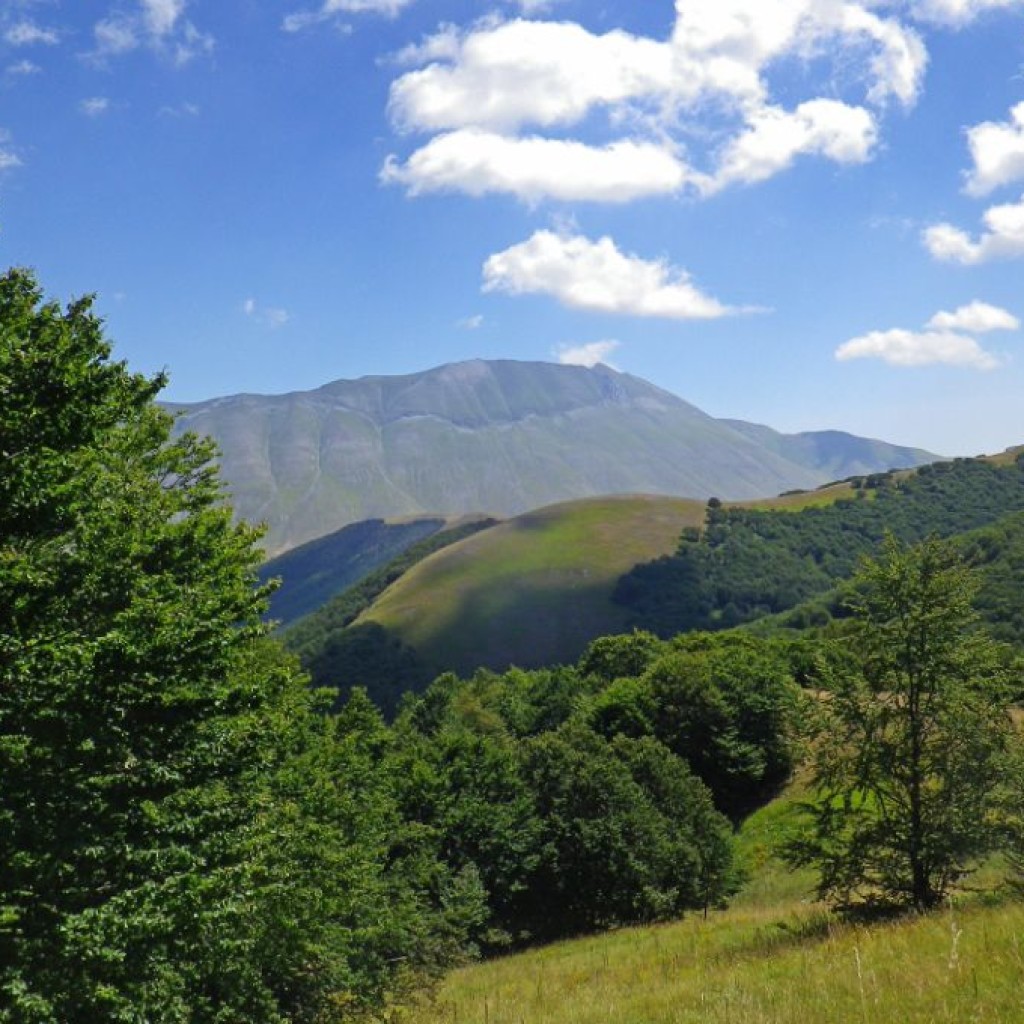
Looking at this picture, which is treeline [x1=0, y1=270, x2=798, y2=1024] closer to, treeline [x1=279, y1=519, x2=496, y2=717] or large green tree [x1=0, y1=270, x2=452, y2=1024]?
large green tree [x1=0, y1=270, x2=452, y2=1024]

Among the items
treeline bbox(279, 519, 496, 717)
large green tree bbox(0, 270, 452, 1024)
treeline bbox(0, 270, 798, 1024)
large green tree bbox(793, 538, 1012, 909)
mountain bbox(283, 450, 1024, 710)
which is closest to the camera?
large green tree bbox(0, 270, 452, 1024)

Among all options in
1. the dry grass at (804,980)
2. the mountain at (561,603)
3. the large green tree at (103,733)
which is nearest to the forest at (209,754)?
the large green tree at (103,733)

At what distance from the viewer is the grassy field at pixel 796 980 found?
8250 mm

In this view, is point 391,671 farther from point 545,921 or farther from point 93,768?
point 93,768

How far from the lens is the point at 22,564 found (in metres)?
10.5

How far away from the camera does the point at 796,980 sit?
11148 mm

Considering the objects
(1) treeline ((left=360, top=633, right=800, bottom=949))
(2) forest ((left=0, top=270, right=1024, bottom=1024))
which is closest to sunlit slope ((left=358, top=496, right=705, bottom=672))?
(1) treeline ((left=360, top=633, right=800, bottom=949))

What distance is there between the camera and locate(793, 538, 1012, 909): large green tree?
58.8 ft

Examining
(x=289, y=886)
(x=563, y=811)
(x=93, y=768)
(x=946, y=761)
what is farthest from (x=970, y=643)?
(x=563, y=811)

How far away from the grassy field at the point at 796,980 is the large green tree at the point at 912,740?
193cm

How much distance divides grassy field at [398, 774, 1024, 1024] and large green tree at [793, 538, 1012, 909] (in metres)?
1.93

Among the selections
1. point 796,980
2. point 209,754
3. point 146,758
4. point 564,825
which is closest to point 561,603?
point 564,825

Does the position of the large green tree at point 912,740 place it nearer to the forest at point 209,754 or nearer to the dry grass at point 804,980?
the forest at point 209,754

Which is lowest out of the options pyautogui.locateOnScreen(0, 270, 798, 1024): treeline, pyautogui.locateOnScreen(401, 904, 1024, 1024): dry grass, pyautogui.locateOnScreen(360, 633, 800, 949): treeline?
pyautogui.locateOnScreen(360, 633, 800, 949): treeline
